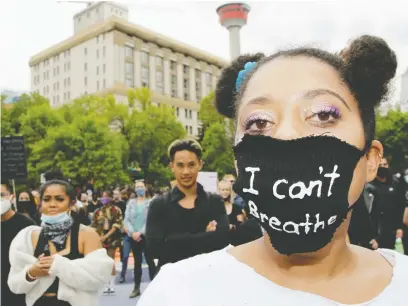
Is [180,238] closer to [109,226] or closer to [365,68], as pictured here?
[365,68]

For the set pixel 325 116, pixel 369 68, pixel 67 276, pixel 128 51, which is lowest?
pixel 67 276

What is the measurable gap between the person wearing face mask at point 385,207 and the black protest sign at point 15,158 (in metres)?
5.58

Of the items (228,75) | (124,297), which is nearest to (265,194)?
(228,75)

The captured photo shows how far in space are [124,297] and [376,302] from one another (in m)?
6.21

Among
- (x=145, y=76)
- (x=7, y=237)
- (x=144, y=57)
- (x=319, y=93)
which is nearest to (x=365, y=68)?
(x=319, y=93)

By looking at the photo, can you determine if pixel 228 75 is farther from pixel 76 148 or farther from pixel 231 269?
pixel 76 148

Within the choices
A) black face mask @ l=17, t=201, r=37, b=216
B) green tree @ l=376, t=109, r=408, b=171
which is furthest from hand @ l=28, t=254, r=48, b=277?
green tree @ l=376, t=109, r=408, b=171

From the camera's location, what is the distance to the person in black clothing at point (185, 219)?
3.35 m

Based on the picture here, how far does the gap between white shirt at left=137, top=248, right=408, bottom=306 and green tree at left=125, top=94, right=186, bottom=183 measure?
1458 inches

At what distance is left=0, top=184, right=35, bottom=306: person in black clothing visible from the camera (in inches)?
154

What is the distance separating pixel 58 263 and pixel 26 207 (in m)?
4.34

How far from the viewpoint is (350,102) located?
1.29 m

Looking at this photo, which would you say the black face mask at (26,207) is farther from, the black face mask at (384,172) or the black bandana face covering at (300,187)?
the black bandana face covering at (300,187)

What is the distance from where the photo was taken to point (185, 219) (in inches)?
136
